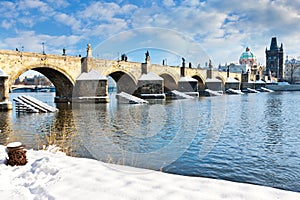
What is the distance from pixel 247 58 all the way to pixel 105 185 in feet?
405

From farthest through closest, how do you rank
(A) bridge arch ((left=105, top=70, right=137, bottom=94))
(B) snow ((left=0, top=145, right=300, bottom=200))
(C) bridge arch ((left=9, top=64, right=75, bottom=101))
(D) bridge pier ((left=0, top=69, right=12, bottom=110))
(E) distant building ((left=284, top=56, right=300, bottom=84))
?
(E) distant building ((left=284, top=56, right=300, bottom=84)), (A) bridge arch ((left=105, top=70, right=137, bottom=94)), (C) bridge arch ((left=9, top=64, right=75, bottom=101)), (D) bridge pier ((left=0, top=69, right=12, bottom=110)), (B) snow ((left=0, top=145, right=300, bottom=200))

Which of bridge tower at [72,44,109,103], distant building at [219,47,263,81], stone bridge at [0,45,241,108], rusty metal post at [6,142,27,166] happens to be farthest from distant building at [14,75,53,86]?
rusty metal post at [6,142,27,166]

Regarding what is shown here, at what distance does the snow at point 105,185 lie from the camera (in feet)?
13.5

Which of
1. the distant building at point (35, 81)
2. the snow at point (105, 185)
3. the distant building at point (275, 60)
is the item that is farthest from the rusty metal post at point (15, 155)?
the distant building at point (35, 81)

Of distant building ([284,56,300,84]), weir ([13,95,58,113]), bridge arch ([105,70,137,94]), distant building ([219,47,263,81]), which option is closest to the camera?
weir ([13,95,58,113])

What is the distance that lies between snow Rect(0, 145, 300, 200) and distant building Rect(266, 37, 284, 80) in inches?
4859

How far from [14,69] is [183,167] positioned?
898 inches

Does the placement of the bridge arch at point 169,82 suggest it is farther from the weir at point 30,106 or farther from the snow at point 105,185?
the snow at point 105,185

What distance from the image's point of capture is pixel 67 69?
29.7m

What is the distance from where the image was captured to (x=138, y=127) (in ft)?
45.3

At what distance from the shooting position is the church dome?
115 meters

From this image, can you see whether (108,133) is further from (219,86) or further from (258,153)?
(219,86)

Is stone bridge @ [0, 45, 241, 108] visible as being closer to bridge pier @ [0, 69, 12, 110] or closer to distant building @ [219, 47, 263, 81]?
bridge pier @ [0, 69, 12, 110]

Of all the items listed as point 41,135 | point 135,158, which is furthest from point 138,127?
point 135,158
